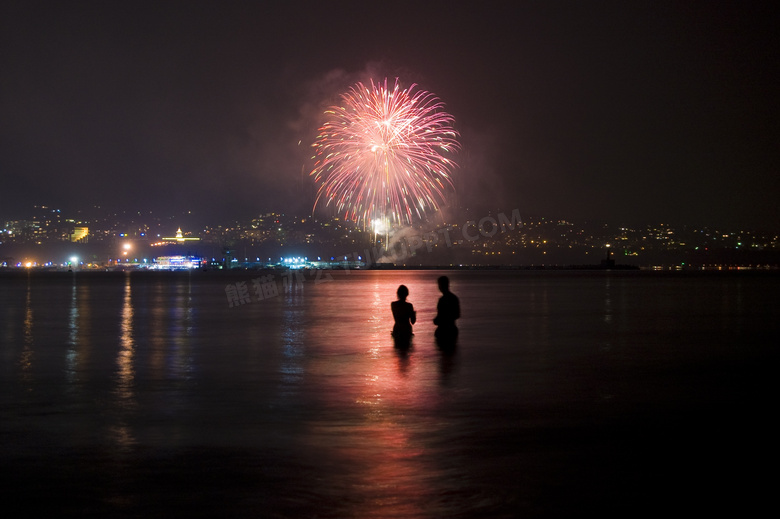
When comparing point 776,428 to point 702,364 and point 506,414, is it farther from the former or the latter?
point 702,364

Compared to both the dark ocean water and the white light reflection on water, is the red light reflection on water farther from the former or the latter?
the white light reflection on water

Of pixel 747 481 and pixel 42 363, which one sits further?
pixel 42 363

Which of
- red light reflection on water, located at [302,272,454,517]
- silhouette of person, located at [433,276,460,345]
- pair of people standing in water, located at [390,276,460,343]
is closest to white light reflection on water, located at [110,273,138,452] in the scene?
red light reflection on water, located at [302,272,454,517]

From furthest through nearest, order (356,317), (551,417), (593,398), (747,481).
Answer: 1. (356,317)
2. (593,398)
3. (551,417)
4. (747,481)

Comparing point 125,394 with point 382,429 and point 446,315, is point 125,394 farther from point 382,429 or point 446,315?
point 446,315

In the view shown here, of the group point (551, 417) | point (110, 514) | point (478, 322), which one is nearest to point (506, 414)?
point (551, 417)

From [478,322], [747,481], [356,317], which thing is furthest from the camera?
[356,317]

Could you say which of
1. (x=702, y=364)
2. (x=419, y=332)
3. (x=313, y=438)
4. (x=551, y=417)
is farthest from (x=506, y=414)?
(x=419, y=332)
